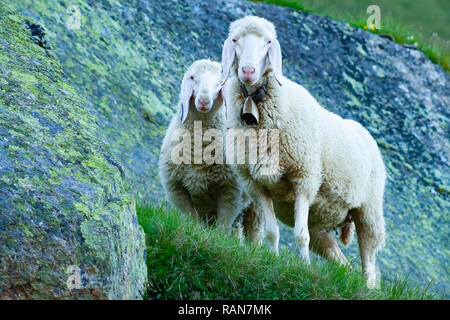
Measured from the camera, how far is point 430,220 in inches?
384

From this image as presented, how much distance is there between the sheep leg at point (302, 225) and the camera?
5.49 m

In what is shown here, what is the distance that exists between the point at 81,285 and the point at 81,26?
575cm

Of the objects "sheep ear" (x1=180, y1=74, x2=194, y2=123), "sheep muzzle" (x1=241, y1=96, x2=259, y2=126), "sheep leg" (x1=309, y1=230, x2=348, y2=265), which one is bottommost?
"sheep leg" (x1=309, y1=230, x2=348, y2=265)

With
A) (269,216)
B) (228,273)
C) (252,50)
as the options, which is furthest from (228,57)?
(228,273)

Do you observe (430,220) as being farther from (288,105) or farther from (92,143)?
(92,143)

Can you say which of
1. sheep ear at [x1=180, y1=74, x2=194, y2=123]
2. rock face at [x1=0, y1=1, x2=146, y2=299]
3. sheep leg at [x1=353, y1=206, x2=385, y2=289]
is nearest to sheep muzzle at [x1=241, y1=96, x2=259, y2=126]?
sheep ear at [x1=180, y1=74, x2=194, y2=123]

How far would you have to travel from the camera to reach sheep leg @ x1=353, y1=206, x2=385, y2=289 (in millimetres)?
6797

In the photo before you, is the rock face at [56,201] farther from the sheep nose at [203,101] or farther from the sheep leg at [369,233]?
the sheep leg at [369,233]

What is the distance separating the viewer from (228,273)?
4.39m

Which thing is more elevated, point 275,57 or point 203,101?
point 275,57

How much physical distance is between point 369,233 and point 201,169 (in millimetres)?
1790

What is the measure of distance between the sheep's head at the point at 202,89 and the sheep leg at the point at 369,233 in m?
1.76

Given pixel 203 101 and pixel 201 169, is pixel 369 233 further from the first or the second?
pixel 203 101

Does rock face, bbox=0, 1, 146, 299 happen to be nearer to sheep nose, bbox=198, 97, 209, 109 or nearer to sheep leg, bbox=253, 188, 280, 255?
sheep leg, bbox=253, 188, 280, 255
